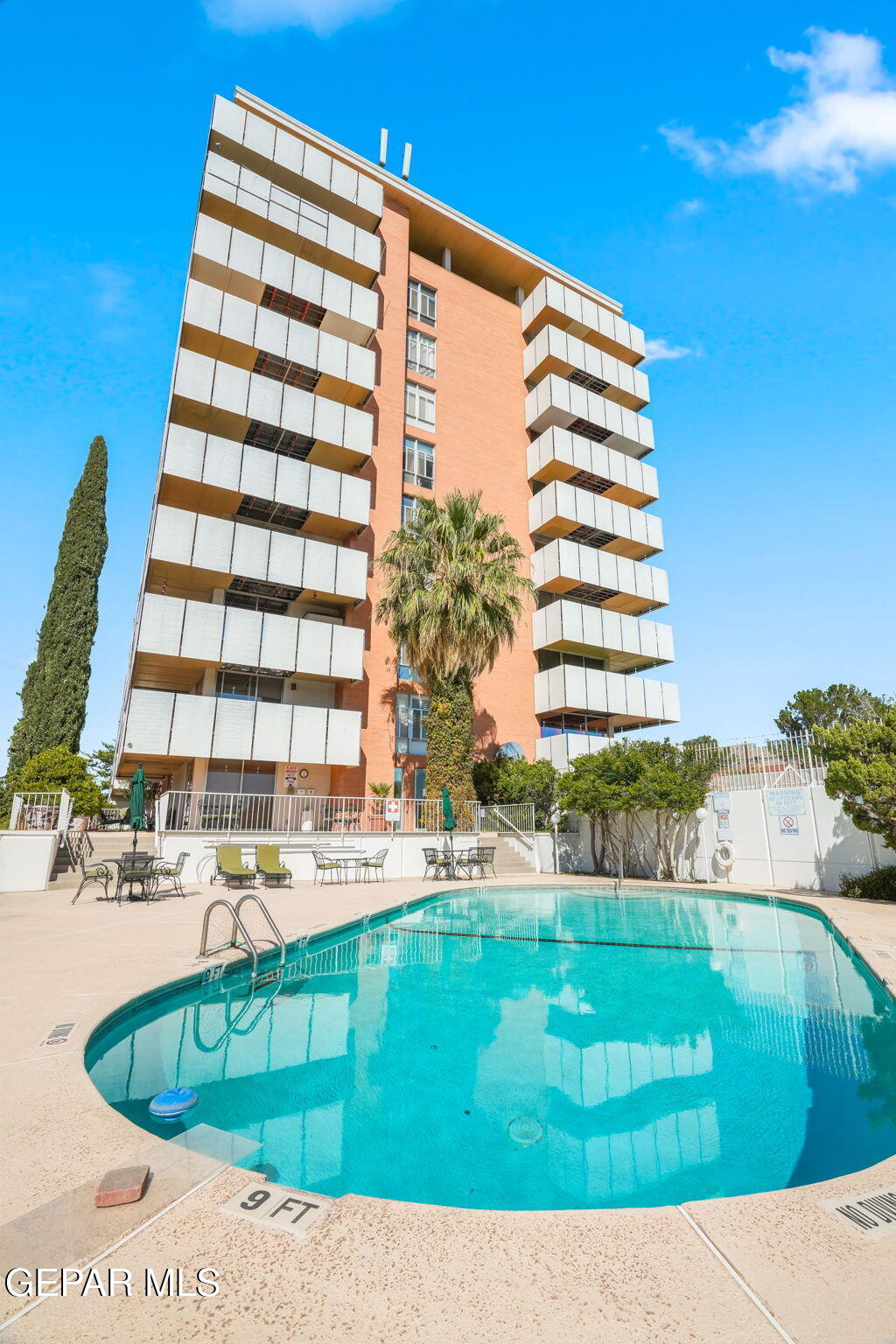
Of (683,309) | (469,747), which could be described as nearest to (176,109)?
(683,309)

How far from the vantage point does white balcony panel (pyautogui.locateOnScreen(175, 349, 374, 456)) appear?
22312 millimetres

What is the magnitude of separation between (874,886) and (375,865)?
1246 cm

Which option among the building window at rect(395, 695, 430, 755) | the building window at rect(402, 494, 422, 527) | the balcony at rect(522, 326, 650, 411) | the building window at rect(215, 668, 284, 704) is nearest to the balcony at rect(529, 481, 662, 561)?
the balcony at rect(522, 326, 650, 411)

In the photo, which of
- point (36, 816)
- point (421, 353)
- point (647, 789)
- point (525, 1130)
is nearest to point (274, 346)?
point (421, 353)

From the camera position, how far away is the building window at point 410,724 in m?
25.6

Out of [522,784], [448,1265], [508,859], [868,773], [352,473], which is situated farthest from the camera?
[352,473]

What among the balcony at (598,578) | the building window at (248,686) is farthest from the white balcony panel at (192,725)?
the balcony at (598,578)

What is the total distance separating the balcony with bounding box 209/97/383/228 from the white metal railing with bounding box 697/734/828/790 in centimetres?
2778

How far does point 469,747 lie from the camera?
73.8 ft

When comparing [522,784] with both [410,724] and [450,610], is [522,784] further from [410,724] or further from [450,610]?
[450,610]

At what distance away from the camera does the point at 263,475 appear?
23.1 m

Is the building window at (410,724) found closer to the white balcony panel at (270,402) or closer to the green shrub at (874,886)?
the white balcony panel at (270,402)

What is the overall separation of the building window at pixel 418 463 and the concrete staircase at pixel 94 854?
18347 mm

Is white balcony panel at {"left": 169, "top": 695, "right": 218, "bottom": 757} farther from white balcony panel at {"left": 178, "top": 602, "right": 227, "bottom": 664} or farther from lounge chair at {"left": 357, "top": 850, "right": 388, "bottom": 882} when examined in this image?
lounge chair at {"left": 357, "top": 850, "right": 388, "bottom": 882}
